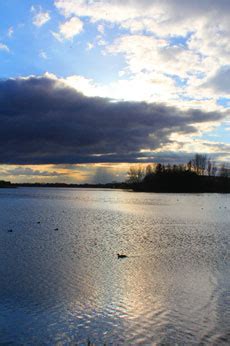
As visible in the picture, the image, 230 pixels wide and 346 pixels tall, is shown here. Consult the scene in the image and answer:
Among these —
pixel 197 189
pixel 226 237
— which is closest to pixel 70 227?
pixel 226 237

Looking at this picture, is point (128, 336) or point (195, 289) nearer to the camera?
point (128, 336)

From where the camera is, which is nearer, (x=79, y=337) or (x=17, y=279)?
(x=79, y=337)

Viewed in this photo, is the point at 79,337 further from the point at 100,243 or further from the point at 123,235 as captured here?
the point at 123,235

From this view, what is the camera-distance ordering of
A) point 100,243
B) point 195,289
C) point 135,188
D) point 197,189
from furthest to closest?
point 135,188 → point 197,189 → point 100,243 → point 195,289

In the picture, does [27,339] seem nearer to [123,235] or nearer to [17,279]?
[17,279]

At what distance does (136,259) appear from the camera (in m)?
19.5

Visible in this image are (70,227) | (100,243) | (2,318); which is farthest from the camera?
(70,227)

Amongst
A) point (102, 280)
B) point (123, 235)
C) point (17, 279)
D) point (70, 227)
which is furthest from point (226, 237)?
point (17, 279)

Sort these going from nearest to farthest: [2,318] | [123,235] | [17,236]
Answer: [2,318]
[17,236]
[123,235]

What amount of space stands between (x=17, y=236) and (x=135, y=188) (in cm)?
16137

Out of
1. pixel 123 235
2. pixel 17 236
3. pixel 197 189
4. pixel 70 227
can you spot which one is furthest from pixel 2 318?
pixel 197 189

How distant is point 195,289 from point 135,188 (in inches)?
6846

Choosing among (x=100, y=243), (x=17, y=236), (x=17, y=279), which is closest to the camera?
(x=17, y=279)

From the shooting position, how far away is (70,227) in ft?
113
